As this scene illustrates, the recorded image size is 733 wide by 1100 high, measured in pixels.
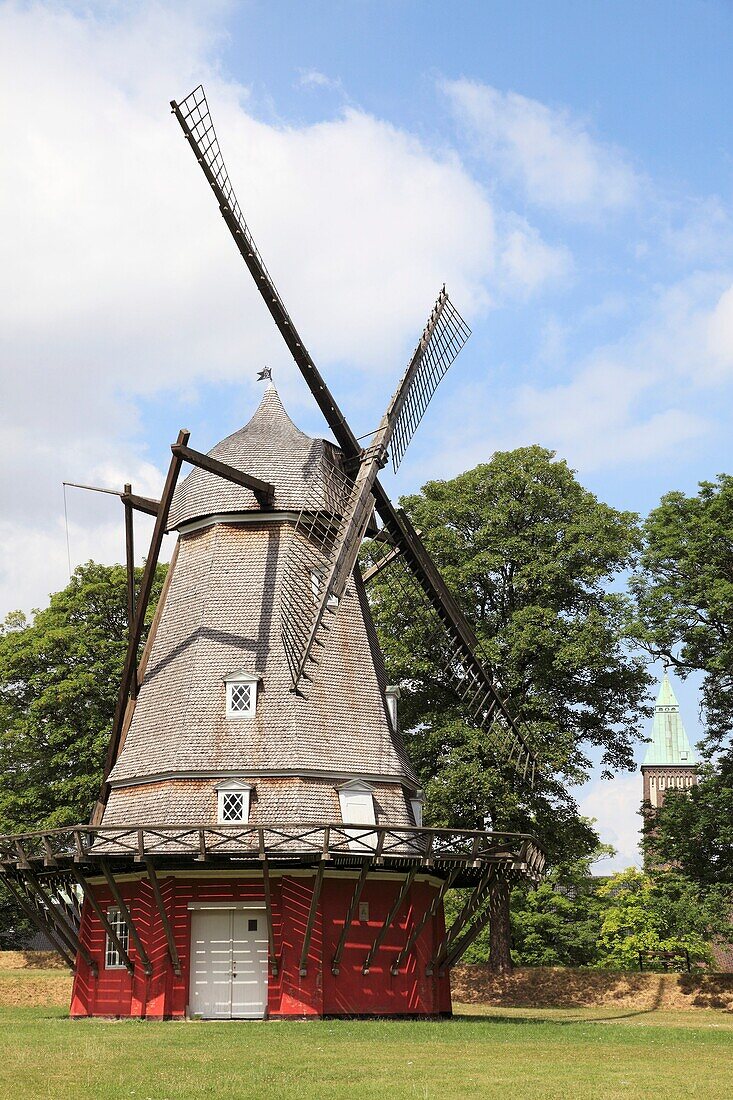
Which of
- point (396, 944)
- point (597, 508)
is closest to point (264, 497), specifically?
point (396, 944)

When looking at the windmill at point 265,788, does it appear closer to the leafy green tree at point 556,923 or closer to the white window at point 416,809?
the white window at point 416,809

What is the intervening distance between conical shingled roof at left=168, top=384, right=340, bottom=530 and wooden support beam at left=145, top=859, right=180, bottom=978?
28.1ft

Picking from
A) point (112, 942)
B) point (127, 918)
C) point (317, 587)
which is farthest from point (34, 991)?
point (317, 587)

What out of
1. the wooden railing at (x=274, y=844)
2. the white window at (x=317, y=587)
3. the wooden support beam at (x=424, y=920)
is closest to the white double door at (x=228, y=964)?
the wooden railing at (x=274, y=844)

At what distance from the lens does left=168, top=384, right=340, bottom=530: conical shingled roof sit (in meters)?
28.0

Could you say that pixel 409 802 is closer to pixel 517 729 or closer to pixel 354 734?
pixel 354 734

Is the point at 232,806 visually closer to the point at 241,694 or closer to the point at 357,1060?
the point at 241,694

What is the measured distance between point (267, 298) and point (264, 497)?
14.4ft

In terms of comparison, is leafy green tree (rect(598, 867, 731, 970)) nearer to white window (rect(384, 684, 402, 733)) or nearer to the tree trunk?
the tree trunk

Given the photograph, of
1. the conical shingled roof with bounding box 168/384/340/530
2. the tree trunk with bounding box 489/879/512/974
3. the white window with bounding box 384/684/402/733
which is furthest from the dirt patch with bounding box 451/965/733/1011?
the conical shingled roof with bounding box 168/384/340/530

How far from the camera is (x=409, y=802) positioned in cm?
2691

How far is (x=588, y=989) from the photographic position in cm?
3369

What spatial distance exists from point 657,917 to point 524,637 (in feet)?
28.3

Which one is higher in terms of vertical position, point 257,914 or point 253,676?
point 253,676
